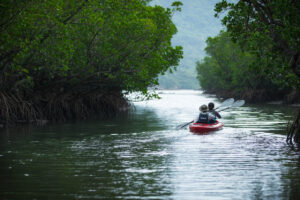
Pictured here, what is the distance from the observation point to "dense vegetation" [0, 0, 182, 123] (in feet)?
42.7

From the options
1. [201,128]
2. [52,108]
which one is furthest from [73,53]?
[201,128]

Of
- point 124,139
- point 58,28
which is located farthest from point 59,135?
point 58,28

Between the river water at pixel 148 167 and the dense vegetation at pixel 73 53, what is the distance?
3.09m

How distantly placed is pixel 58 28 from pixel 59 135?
3.32 metres

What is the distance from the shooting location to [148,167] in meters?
7.98

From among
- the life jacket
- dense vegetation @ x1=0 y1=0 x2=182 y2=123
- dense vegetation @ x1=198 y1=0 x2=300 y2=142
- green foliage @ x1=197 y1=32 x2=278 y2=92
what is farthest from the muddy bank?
green foliage @ x1=197 y1=32 x2=278 y2=92

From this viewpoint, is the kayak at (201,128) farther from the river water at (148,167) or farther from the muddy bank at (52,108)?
the muddy bank at (52,108)

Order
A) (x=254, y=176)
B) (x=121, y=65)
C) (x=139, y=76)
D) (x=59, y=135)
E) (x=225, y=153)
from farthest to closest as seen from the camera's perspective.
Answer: (x=139, y=76) < (x=121, y=65) < (x=59, y=135) < (x=225, y=153) < (x=254, y=176)

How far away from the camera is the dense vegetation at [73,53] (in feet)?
42.7

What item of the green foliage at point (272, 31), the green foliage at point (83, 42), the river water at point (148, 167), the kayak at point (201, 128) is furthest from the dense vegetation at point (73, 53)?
the green foliage at point (272, 31)

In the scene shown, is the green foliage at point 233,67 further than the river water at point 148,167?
Yes

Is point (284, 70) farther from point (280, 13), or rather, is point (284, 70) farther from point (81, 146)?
point (81, 146)

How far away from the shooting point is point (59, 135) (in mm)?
13375

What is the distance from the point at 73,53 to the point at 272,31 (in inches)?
348
